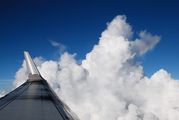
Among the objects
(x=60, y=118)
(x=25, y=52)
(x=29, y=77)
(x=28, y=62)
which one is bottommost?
(x=60, y=118)

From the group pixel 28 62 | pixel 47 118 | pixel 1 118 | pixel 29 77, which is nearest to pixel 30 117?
pixel 47 118

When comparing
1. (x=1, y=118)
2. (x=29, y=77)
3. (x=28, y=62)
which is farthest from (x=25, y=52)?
(x=1, y=118)

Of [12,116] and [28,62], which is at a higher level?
[28,62]

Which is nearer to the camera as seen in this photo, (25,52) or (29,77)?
(29,77)

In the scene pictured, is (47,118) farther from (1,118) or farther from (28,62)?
(28,62)

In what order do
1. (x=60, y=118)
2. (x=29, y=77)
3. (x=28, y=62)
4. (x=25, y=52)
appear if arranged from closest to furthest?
(x=60, y=118) < (x=29, y=77) < (x=28, y=62) < (x=25, y=52)

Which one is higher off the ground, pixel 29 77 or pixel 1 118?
pixel 29 77

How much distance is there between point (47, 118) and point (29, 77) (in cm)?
1753

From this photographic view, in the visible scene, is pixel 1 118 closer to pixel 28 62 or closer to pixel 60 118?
pixel 60 118

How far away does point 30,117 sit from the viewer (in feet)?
17.7

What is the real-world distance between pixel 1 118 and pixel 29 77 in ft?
54.9

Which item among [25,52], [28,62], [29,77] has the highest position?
[25,52]

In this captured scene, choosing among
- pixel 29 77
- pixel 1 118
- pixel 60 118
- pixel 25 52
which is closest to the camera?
pixel 1 118

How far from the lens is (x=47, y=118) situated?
5.45 m
